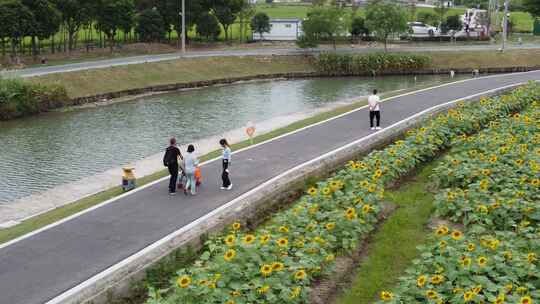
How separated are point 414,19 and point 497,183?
72.3 m

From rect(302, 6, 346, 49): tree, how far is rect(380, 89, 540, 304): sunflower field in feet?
128

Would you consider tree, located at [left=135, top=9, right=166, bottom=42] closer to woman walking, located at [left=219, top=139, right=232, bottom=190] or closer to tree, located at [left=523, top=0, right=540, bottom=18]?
tree, located at [left=523, top=0, right=540, bottom=18]

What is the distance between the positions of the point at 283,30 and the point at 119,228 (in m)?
56.9

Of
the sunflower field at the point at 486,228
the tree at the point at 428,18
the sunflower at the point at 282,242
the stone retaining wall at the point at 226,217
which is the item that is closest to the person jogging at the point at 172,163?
the stone retaining wall at the point at 226,217

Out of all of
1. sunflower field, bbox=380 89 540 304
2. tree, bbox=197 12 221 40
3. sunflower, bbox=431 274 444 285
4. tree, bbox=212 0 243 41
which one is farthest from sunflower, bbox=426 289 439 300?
tree, bbox=212 0 243 41

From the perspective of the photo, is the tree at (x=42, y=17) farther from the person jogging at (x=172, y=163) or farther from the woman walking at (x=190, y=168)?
the woman walking at (x=190, y=168)

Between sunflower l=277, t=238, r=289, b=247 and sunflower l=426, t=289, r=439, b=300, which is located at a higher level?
sunflower l=277, t=238, r=289, b=247

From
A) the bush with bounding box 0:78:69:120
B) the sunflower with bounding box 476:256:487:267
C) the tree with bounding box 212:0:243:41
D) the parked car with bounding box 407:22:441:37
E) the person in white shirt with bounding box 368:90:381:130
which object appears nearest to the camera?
the sunflower with bounding box 476:256:487:267

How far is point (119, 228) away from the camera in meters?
13.6

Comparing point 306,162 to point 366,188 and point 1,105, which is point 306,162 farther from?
point 1,105

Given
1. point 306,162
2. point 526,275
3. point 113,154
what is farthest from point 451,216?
point 113,154

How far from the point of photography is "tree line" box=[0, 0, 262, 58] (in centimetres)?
4450

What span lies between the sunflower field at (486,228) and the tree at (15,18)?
115 ft

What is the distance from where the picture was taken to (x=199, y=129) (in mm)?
30656
